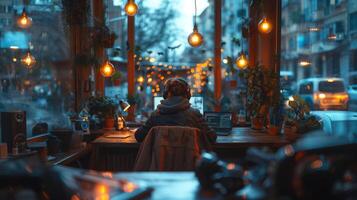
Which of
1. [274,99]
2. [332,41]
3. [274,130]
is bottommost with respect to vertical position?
[274,130]

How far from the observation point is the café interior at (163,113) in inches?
53.5

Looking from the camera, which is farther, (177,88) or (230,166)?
(177,88)

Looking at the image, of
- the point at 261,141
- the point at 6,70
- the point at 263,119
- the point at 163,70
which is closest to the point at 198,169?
the point at 261,141

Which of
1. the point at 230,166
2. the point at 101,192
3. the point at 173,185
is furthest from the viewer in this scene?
the point at 173,185

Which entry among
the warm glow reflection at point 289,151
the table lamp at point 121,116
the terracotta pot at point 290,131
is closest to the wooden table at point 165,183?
the warm glow reflection at point 289,151

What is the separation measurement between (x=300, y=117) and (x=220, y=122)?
86 centimetres

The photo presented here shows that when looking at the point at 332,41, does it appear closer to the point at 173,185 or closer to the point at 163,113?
the point at 163,113

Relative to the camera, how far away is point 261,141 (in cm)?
388

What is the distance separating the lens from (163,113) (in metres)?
3.52

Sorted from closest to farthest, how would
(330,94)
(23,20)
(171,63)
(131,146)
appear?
1. (131,146)
2. (23,20)
3. (330,94)
4. (171,63)

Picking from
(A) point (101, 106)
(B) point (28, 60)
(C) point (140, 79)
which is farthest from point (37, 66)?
(C) point (140, 79)

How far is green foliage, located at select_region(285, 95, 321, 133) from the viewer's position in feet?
13.6

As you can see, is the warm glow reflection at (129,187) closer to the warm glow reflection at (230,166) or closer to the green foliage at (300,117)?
the warm glow reflection at (230,166)

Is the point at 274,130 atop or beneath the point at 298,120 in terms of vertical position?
beneath
